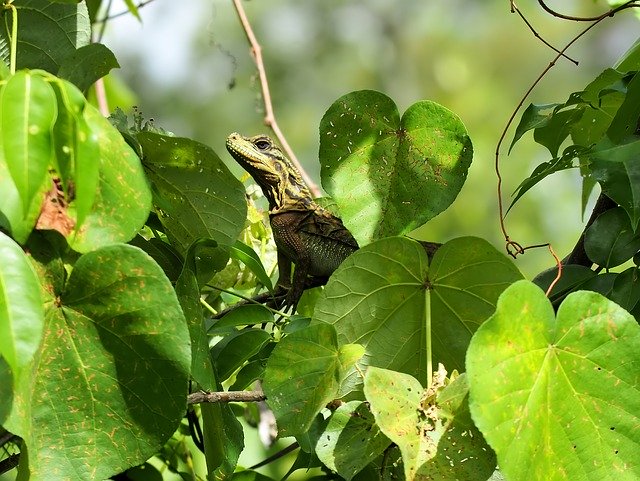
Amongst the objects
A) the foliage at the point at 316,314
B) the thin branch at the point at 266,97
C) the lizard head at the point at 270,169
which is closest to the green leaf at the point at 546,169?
the foliage at the point at 316,314

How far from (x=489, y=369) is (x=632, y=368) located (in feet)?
0.48

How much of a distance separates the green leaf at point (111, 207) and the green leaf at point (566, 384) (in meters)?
0.29

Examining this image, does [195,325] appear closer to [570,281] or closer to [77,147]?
[77,147]

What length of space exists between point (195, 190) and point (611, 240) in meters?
0.46

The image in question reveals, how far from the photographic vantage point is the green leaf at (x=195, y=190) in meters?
0.91

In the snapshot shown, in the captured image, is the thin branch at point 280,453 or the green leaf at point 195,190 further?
the thin branch at point 280,453

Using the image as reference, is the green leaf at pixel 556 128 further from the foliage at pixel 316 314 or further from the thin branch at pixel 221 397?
the thin branch at pixel 221 397

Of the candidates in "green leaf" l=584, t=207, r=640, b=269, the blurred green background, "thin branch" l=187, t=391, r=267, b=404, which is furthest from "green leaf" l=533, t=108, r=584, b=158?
the blurred green background

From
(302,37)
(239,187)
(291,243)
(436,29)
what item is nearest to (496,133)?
(436,29)

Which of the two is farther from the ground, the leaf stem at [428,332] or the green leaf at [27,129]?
the green leaf at [27,129]

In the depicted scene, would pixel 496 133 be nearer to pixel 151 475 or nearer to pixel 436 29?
pixel 436 29

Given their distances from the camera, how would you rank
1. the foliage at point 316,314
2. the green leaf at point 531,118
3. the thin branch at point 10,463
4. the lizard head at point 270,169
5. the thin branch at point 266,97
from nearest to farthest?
the foliage at point 316,314 < the thin branch at point 10,463 < the green leaf at point 531,118 < the thin branch at point 266,97 < the lizard head at point 270,169

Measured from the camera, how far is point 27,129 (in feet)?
1.92

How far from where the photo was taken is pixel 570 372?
732mm
